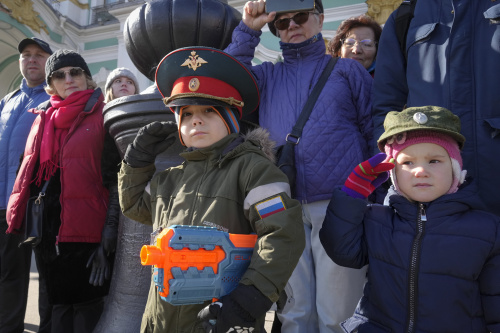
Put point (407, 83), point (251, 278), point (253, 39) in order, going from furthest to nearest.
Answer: point (253, 39) < point (407, 83) < point (251, 278)

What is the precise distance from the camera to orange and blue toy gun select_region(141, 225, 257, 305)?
1.28 metres

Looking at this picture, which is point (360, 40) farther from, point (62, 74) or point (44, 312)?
point (44, 312)

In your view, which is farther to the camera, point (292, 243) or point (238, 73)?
point (238, 73)

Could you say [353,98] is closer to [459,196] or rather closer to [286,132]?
[286,132]

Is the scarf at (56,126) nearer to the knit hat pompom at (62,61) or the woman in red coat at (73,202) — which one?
the woman in red coat at (73,202)

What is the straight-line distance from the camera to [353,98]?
6.63 feet

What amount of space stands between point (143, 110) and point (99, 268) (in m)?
0.85

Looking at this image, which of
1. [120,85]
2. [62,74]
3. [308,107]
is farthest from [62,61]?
[308,107]

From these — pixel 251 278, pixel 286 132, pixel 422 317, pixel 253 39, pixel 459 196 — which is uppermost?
pixel 253 39

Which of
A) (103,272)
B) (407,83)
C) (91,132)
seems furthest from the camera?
(91,132)

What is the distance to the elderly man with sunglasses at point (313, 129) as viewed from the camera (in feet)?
5.91

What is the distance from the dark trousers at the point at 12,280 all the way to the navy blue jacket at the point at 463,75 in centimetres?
252

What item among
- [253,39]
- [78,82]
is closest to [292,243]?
[253,39]

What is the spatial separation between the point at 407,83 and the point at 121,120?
1382mm
